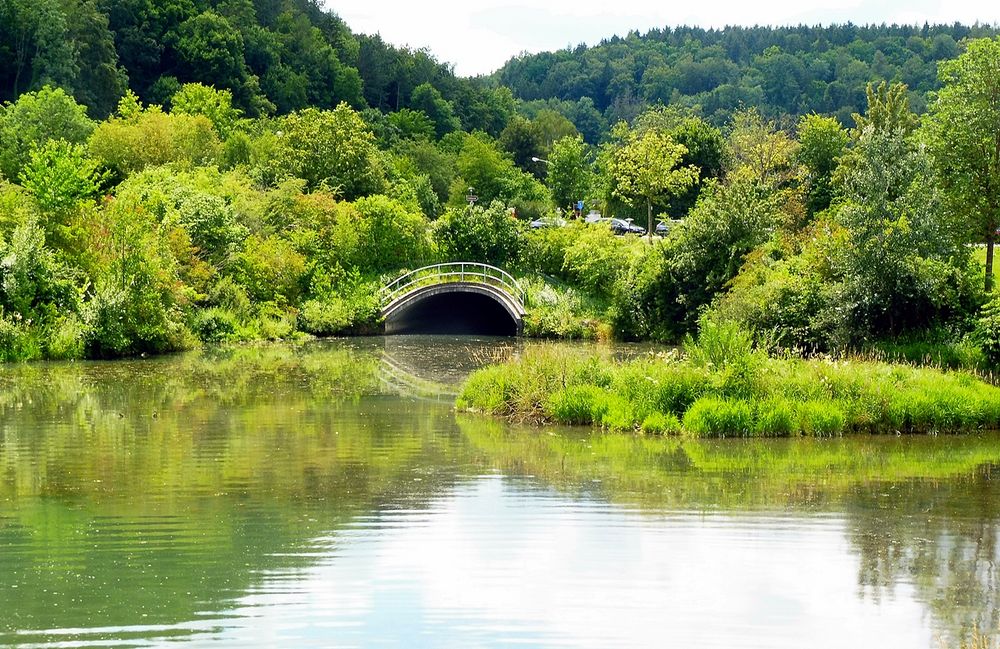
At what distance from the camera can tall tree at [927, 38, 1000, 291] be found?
1476 inches

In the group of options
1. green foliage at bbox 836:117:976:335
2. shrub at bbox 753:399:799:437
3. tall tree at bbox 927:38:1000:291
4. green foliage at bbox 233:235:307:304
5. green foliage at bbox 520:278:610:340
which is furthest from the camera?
green foliage at bbox 233:235:307:304

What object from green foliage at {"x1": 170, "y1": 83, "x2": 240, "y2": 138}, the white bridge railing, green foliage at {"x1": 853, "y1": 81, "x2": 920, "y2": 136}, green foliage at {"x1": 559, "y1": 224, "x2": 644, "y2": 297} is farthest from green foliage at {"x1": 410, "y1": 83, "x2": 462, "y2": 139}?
green foliage at {"x1": 559, "y1": 224, "x2": 644, "y2": 297}

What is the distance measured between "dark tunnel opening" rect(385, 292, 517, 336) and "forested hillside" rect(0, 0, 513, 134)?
3603cm

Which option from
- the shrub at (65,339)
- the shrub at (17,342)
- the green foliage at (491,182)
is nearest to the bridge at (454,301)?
the shrub at (65,339)

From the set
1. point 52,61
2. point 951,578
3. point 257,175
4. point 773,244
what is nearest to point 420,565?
point 951,578

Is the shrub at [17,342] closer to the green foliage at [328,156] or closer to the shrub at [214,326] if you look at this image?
the shrub at [214,326]

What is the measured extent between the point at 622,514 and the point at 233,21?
9859 centimetres

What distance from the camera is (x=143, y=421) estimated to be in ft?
92.1

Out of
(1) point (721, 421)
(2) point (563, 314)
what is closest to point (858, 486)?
(1) point (721, 421)

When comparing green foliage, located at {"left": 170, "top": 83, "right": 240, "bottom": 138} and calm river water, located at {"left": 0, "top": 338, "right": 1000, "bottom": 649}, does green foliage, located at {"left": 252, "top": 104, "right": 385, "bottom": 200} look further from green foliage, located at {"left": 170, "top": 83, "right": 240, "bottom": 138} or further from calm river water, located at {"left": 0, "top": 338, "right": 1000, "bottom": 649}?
calm river water, located at {"left": 0, "top": 338, "right": 1000, "bottom": 649}

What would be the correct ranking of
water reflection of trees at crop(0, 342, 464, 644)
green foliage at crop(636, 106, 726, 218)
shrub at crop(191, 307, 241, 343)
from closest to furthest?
water reflection of trees at crop(0, 342, 464, 644) → shrub at crop(191, 307, 241, 343) → green foliage at crop(636, 106, 726, 218)

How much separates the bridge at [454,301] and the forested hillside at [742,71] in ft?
304

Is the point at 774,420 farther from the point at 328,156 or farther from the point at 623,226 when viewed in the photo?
the point at 623,226

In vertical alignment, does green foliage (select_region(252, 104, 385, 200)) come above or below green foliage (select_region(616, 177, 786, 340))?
above
